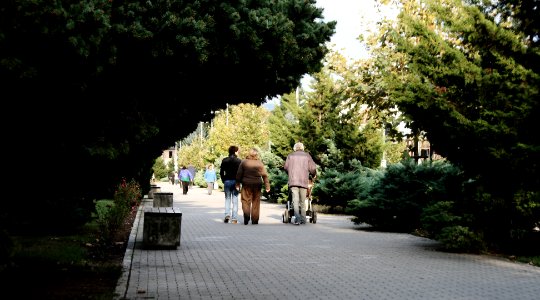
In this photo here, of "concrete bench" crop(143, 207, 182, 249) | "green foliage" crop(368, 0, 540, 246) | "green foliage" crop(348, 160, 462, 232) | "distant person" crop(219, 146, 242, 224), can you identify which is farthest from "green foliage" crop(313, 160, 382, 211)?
"concrete bench" crop(143, 207, 182, 249)

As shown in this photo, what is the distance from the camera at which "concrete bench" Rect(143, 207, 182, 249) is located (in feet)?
36.4

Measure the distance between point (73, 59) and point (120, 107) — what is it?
1880mm

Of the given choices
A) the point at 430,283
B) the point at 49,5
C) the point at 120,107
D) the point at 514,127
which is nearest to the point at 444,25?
the point at 514,127

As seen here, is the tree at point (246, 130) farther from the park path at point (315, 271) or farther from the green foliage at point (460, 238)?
the green foliage at point (460, 238)

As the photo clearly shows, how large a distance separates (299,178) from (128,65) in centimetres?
877

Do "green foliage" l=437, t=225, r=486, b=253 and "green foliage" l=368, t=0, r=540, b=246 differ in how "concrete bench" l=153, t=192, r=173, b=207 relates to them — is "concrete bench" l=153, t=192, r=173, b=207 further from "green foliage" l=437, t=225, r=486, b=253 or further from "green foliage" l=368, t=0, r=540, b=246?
"green foliage" l=437, t=225, r=486, b=253

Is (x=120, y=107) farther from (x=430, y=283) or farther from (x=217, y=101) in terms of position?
(x=430, y=283)

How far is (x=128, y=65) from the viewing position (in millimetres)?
8062

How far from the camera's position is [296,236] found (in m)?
13.7

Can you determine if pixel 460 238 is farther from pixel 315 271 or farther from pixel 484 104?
pixel 315 271

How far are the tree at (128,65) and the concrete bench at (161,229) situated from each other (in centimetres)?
134

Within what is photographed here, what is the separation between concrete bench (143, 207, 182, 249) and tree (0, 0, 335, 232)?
134cm

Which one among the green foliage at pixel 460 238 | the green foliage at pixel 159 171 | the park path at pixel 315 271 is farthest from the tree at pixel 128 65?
the green foliage at pixel 159 171

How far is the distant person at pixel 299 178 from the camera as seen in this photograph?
16344 millimetres
